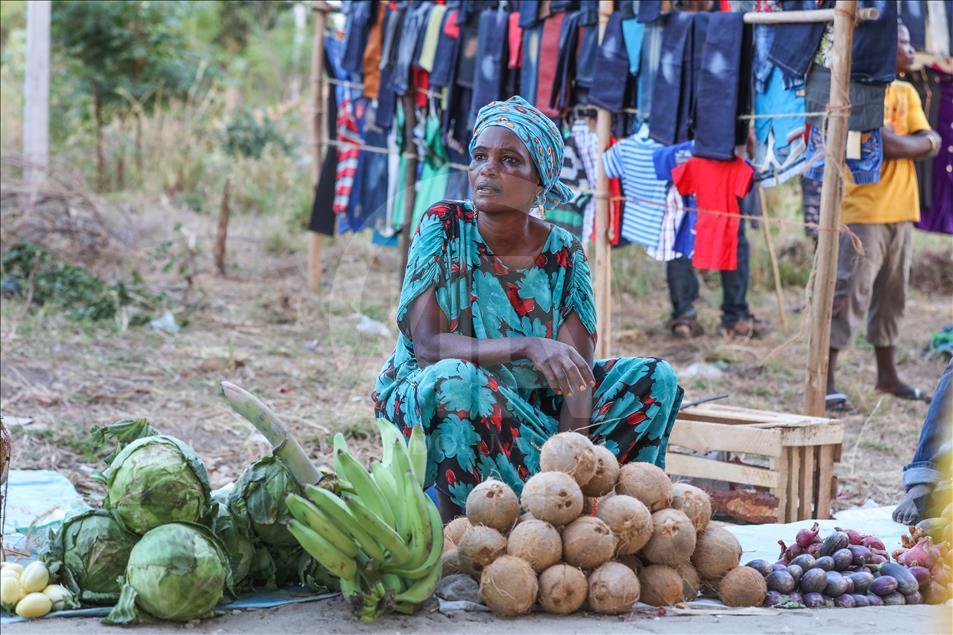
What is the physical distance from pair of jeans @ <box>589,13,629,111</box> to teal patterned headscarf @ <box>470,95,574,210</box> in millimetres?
2467

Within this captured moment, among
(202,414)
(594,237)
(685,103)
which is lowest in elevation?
(202,414)

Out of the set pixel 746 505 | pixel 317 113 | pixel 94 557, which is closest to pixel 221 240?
pixel 317 113

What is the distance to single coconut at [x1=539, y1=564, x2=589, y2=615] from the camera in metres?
2.64

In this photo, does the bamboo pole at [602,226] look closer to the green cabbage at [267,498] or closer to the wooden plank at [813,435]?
the wooden plank at [813,435]

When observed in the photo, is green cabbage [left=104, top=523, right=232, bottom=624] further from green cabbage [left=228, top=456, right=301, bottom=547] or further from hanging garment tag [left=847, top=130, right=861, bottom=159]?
hanging garment tag [left=847, top=130, right=861, bottom=159]

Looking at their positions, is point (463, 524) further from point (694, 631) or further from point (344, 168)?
point (344, 168)

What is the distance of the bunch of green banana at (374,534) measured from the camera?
2.55 m

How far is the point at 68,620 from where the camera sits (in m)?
2.52

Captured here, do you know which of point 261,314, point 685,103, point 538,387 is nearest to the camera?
point 538,387

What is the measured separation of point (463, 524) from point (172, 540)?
0.76 meters

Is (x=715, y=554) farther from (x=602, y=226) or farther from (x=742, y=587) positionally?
(x=602, y=226)

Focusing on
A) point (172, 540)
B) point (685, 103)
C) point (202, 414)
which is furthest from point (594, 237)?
point (172, 540)

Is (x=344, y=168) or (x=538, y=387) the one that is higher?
(x=344, y=168)

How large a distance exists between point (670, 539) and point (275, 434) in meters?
1.04
